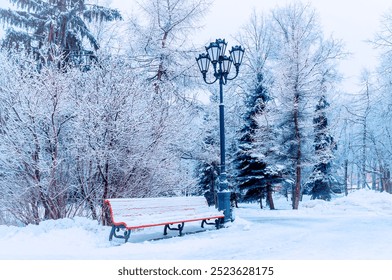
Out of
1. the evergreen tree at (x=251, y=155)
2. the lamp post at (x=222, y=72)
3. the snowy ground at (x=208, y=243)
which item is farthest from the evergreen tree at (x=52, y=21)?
the snowy ground at (x=208, y=243)

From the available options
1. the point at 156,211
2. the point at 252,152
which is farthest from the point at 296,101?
the point at 156,211

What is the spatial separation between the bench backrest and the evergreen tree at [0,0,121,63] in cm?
935

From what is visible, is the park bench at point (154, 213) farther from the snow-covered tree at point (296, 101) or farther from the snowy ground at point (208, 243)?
the snow-covered tree at point (296, 101)

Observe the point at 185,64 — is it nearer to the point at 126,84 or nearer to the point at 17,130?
the point at 126,84

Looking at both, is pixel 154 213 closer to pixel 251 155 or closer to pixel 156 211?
pixel 156 211

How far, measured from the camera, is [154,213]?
7.27 m

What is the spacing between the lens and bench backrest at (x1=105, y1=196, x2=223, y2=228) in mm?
6428

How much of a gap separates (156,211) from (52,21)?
10661 millimetres

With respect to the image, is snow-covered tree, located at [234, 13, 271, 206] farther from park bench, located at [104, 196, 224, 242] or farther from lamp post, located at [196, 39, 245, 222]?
park bench, located at [104, 196, 224, 242]

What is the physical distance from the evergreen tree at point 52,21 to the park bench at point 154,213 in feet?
30.8

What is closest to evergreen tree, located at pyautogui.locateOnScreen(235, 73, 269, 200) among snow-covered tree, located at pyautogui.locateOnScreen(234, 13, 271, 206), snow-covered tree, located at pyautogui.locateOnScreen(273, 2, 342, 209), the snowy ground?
snow-covered tree, located at pyautogui.locateOnScreen(234, 13, 271, 206)

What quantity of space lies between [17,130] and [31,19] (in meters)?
8.53

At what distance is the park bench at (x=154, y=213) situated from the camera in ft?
20.9

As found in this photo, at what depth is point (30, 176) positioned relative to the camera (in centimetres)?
855
